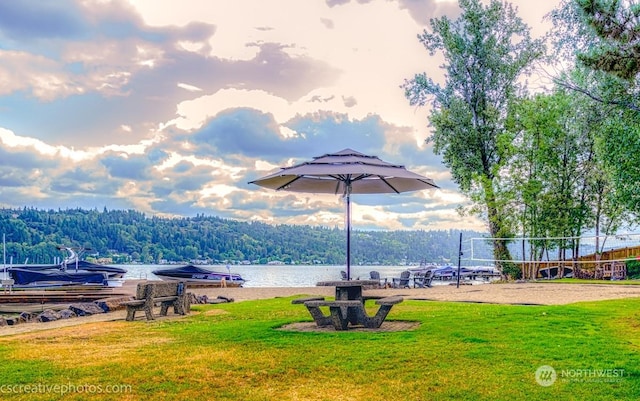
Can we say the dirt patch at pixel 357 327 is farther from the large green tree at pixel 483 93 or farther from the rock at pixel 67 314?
the large green tree at pixel 483 93

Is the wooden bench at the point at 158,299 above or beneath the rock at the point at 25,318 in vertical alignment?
above

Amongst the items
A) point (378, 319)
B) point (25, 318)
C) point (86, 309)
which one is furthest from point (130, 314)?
point (378, 319)

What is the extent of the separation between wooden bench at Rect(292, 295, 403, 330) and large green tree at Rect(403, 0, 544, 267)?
17.7 m

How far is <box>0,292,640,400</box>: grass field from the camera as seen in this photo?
4.71 metres

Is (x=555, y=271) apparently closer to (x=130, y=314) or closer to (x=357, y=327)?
(x=357, y=327)

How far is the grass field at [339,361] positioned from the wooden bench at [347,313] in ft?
1.69

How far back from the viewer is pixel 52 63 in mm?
18047

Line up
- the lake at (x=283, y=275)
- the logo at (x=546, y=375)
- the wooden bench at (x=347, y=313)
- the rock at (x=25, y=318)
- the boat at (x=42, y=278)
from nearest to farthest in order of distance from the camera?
the logo at (x=546, y=375), the wooden bench at (x=347, y=313), the rock at (x=25, y=318), the boat at (x=42, y=278), the lake at (x=283, y=275)

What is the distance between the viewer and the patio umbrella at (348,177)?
877 centimetres

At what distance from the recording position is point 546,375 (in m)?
5.11

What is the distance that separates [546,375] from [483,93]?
21.7 meters

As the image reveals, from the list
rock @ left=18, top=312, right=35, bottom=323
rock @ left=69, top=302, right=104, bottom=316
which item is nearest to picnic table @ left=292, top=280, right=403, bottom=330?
rock @ left=69, top=302, right=104, bottom=316

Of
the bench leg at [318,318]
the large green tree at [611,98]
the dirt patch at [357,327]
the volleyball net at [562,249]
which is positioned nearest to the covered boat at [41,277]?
the volleyball net at [562,249]

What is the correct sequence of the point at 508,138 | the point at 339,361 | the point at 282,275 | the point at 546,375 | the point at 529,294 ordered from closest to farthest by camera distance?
the point at 546,375, the point at 339,361, the point at 529,294, the point at 508,138, the point at 282,275
